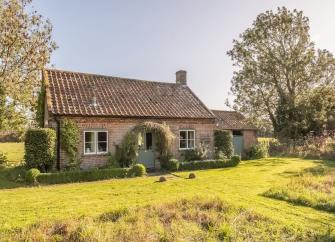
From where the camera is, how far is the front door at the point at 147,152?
2000 centimetres

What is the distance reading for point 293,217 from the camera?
8492 millimetres

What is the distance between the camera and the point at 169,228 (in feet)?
24.4

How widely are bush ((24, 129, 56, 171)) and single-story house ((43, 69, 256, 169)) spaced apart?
0.98m

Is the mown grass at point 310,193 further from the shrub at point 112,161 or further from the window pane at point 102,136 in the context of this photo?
the window pane at point 102,136

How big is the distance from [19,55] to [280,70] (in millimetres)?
28654

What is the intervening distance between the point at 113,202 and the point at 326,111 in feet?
111

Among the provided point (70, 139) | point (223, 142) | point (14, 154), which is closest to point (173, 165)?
point (223, 142)

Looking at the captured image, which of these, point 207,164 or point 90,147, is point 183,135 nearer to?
point 207,164

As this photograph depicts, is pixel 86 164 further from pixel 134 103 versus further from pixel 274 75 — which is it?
pixel 274 75

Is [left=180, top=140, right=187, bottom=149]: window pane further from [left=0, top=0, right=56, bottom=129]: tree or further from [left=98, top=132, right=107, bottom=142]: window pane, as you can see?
[left=0, top=0, right=56, bottom=129]: tree

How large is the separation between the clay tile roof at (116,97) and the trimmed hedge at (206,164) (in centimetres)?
378

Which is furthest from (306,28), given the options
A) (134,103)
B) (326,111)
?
(134,103)

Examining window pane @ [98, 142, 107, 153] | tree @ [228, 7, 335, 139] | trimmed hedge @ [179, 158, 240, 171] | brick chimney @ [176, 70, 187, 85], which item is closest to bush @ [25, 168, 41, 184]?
window pane @ [98, 142, 107, 153]

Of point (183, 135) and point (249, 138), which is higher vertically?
point (183, 135)
